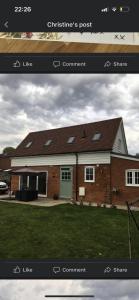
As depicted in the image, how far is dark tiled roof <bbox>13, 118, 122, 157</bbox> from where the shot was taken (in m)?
17.1

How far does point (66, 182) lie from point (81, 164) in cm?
187

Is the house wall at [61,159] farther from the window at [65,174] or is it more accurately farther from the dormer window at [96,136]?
the dormer window at [96,136]

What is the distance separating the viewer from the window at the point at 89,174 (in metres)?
18.3

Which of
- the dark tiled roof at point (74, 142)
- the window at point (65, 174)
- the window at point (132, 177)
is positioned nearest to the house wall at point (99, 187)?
the window at point (132, 177)

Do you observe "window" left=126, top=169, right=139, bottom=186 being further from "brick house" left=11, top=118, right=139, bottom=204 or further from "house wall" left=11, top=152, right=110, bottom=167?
"house wall" left=11, top=152, right=110, bottom=167

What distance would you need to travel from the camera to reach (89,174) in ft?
61.6

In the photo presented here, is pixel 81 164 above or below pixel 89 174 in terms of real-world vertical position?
above

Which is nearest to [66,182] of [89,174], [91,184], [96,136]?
[89,174]

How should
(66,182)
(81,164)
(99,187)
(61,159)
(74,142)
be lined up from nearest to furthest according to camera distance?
1. (99,187)
2. (81,164)
3. (74,142)
4. (66,182)
5. (61,159)

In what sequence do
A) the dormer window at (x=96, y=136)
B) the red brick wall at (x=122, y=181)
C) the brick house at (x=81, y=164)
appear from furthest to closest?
1. the dormer window at (x=96, y=136)
2. the brick house at (x=81, y=164)
3. the red brick wall at (x=122, y=181)

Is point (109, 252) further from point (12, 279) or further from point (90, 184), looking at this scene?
point (90, 184)

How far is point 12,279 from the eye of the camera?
304 cm
